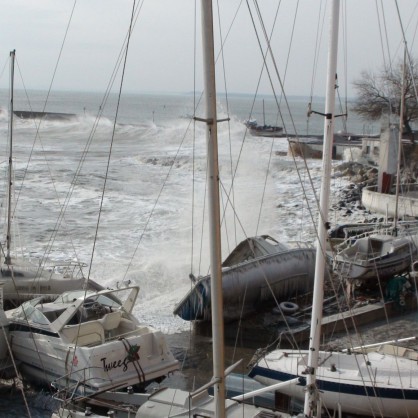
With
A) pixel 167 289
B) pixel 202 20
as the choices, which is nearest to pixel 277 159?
pixel 167 289

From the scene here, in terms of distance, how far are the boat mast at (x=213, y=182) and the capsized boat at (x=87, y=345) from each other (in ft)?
20.1

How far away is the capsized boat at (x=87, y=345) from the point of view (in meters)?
13.9

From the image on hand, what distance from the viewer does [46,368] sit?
14.8 meters

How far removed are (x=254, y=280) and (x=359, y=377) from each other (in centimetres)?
705

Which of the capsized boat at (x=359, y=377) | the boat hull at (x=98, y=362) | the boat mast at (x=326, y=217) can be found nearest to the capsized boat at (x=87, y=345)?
the boat hull at (x=98, y=362)

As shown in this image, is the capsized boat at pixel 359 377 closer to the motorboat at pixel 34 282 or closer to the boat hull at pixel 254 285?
the boat hull at pixel 254 285

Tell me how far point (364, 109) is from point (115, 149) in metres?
27.8

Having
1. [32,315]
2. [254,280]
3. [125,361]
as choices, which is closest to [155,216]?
[254,280]

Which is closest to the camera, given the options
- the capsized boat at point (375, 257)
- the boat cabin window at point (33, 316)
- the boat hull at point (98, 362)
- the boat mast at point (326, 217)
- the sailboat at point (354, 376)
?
the boat mast at point (326, 217)

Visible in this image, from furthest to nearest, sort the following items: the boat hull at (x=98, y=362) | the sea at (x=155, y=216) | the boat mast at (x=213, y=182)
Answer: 1. the sea at (x=155, y=216)
2. the boat hull at (x=98, y=362)
3. the boat mast at (x=213, y=182)

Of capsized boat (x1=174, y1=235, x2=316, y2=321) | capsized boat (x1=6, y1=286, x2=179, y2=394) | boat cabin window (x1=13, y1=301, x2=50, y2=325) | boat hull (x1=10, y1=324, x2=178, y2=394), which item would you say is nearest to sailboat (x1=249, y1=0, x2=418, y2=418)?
boat hull (x1=10, y1=324, x2=178, y2=394)

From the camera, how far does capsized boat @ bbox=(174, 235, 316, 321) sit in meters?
18.2

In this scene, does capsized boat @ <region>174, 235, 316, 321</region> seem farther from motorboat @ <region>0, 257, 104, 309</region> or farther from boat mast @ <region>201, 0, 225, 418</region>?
boat mast @ <region>201, 0, 225, 418</region>

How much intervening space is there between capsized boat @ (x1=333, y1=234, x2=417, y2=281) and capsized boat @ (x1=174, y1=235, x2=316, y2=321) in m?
1.03
